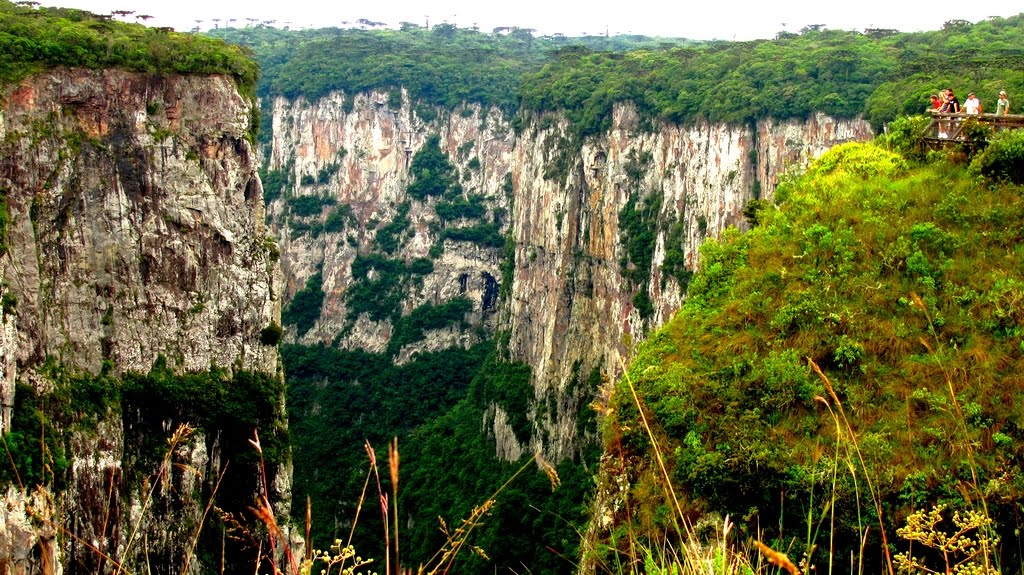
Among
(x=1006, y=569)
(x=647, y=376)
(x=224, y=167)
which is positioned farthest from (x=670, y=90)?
(x=1006, y=569)

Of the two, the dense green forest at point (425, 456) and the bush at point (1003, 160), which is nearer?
the bush at point (1003, 160)

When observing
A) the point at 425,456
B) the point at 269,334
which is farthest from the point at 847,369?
the point at 425,456

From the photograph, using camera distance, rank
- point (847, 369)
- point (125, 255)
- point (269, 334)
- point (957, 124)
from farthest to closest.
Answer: point (269, 334), point (125, 255), point (957, 124), point (847, 369)

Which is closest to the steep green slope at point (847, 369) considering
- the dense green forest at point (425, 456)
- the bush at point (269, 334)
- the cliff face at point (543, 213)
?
the cliff face at point (543, 213)

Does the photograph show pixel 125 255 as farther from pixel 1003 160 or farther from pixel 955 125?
pixel 1003 160

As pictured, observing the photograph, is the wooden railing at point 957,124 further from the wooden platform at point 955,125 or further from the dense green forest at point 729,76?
the dense green forest at point 729,76
